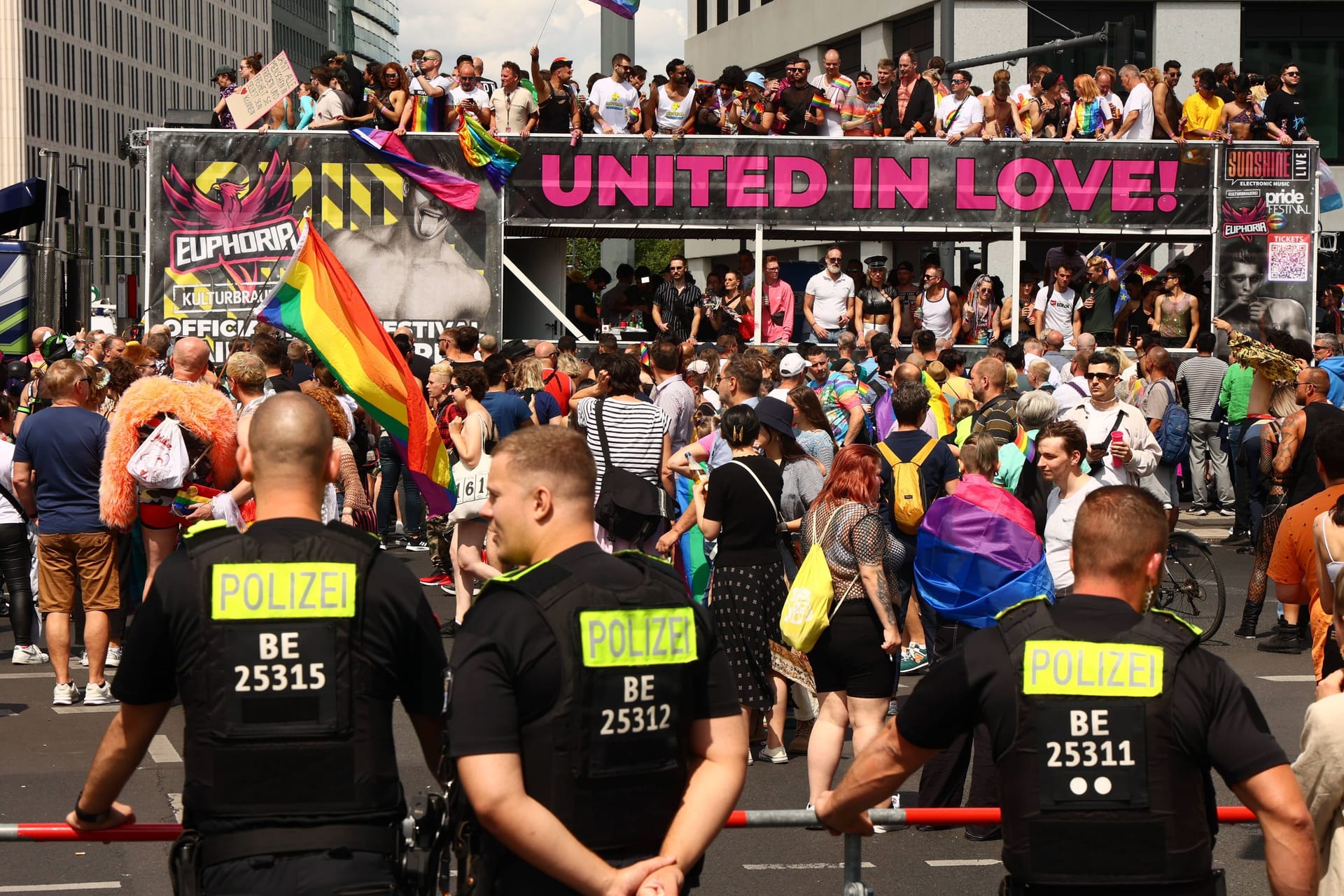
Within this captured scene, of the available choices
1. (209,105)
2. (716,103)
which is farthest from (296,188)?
(209,105)

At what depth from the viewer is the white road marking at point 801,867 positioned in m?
6.25

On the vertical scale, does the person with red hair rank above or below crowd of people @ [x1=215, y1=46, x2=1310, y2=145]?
below

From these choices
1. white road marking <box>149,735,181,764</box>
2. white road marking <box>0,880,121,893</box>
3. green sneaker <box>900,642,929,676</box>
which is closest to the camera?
white road marking <box>0,880,121,893</box>

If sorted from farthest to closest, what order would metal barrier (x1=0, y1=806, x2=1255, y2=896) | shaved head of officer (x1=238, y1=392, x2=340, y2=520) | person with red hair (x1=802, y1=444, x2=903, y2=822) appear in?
person with red hair (x1=802, y1=444, x2=903, y2=822), metal barrier (x1=0, y1=806, x2=1255, y2=896), shaved head of officer (x1=238, y1=392, x2=340, y2=520)

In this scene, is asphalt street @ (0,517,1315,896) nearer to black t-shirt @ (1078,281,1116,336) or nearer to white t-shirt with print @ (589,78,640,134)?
black t-shirt @ (1078,281,1116,336)

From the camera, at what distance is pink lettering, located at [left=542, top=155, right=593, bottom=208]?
18.3 metres

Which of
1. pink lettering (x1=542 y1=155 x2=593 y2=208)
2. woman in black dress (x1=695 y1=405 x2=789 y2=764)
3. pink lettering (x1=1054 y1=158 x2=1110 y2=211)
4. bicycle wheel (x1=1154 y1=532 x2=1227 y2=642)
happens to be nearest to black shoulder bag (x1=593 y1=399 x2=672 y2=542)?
woman in black dress (x1=695 y1=405 x2=789 y2=764)

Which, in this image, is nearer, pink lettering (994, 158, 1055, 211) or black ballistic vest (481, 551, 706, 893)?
black ballistic vest (481, 551, 706, 893)

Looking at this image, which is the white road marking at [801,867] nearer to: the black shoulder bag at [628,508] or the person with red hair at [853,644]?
the person with red hair at [853,644]

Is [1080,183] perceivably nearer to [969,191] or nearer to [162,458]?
[969,191]

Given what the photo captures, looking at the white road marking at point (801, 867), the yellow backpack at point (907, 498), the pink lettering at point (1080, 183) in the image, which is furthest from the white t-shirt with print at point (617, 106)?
the white road marking at point (801, 867)

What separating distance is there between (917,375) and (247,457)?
8.15 metres

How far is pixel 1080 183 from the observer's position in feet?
61.6

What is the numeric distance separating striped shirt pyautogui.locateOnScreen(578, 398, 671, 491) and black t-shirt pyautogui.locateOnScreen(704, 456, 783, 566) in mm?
1532
